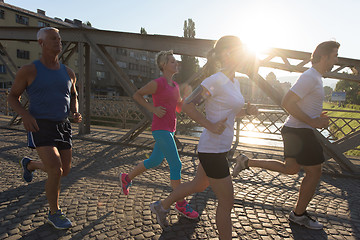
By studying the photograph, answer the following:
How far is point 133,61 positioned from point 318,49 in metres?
60.2

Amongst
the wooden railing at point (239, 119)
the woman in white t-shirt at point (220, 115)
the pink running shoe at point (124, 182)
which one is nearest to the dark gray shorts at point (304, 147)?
the woman in white t-shirt at point (220, 115)

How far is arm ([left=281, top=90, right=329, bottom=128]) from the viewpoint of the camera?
2468mm

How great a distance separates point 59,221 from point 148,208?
106 centimetres

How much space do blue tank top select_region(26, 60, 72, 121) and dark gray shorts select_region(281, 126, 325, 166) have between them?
8.33 feet

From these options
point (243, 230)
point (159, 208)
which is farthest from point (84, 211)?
point (243, 230)

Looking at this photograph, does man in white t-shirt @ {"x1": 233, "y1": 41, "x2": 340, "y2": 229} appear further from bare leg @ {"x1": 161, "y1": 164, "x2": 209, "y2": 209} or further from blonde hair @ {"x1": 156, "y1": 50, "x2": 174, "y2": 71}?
blonde hair @ {"x1": 156, "y1": 50, "x2": 174, "y2": 71}

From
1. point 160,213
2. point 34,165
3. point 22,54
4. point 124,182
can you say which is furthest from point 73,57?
point 160,213

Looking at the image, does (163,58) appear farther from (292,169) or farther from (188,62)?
(188,62)

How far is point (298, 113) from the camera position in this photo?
8.39 ft

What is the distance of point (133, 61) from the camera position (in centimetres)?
5988

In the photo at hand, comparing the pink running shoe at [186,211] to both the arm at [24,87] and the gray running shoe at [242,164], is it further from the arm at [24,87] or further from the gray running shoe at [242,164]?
the arm at [24,87]

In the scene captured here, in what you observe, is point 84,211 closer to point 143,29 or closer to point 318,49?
A: point 318,49

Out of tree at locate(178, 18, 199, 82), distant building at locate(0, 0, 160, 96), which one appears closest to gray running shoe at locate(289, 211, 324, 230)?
distant building at locate(0, 0, 160, 96)

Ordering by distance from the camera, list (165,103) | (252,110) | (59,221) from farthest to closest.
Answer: (165,103) < (59,221) < (252,110)
